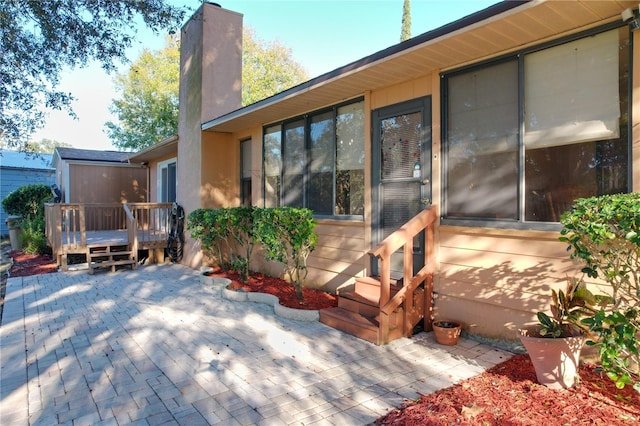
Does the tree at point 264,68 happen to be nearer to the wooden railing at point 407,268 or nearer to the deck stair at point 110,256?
the deck stair at point 110,256

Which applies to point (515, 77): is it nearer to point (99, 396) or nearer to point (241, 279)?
point (99, 396)

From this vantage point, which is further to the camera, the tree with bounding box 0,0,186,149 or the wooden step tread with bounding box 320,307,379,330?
the tree with bounding box 0,0,186,149

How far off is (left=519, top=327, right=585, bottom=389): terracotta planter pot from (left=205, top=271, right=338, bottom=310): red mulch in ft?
9.00

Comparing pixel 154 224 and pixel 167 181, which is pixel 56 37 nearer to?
pixel 154 224

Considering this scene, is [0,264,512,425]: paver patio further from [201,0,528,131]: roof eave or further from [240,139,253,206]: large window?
[240,139,253,206]: large window

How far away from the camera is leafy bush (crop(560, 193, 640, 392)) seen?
214 centimetres

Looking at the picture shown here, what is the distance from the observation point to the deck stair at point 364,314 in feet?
12.9

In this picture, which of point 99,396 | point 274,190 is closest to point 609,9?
point 99,396

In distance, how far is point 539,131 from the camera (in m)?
3.38

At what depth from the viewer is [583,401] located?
2494 mm

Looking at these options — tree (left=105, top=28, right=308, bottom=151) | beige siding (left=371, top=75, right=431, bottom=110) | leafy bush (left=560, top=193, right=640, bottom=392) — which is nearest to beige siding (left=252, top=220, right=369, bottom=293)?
beige siding (left=371, top=75, right=431, bottom=110)

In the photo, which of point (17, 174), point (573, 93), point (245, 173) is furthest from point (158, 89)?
point (573, 93)

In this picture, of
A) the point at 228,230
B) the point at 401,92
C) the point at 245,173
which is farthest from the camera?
the point at 245,173

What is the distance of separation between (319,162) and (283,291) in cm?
209
